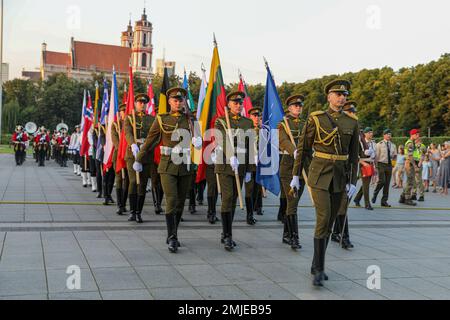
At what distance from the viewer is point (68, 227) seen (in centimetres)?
864

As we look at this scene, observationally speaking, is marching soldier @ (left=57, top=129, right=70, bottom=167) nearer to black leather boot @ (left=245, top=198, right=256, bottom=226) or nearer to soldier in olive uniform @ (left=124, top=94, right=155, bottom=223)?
soldier in olive uniform @ (left=124, top=94, right=155, bottom=223)

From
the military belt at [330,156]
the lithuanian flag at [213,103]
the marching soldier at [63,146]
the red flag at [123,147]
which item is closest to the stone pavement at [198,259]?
the red flag at [123,147]

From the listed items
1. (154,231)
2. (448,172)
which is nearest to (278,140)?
(154,231)

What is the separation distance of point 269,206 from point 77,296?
8.44m

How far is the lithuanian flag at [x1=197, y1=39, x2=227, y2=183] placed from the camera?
29.1ft

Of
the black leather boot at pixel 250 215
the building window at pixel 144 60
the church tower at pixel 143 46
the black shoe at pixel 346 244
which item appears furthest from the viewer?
the building window at pixel 144 60

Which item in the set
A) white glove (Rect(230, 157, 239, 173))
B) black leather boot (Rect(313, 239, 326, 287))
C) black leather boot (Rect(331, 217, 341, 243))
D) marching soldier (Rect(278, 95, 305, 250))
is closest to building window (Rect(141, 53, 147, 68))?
marching soldier (Rect(278, 95, 305, 250))

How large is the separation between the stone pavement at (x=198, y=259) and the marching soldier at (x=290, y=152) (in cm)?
33

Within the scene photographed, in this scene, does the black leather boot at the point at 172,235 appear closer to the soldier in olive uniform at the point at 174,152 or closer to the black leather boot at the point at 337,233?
the soldier in olive uniform at the point at 174,152

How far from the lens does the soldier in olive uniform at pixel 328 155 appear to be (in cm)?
587

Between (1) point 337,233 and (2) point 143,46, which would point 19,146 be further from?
(2) point 143,46

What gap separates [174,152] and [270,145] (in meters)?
2.47

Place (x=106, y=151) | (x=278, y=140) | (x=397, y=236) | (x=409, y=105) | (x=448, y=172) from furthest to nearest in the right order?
(x=409, y=105) → (x=448, y=172) → (x=106, y=151) → (x=397, y=236) → (x=278, y=140)

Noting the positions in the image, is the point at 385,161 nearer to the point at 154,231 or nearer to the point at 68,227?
the point at 154,231
